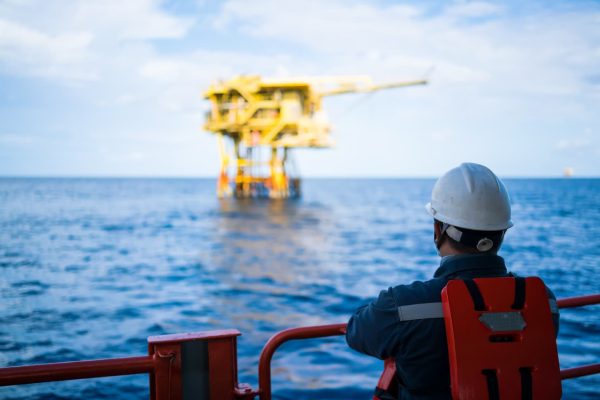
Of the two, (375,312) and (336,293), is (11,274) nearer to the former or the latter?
(336,293)

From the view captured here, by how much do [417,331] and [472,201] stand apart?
54 centimetres

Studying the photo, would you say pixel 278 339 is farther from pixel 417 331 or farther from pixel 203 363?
pixel 417 331

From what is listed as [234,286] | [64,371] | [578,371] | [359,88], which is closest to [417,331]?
[64,371]

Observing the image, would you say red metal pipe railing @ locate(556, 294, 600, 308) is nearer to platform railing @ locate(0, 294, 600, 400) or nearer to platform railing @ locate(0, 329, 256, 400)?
platform railing @ locate(0, 294, 600, 400)

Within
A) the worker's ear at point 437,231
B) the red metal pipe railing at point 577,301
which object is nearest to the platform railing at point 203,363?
the worker's ear at point 437,231

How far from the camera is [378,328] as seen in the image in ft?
7.22

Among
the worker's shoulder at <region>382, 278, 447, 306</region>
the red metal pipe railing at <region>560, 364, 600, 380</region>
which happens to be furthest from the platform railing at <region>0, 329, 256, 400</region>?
the red metal pipe railing at <region>560, 364, 600, 380</region>

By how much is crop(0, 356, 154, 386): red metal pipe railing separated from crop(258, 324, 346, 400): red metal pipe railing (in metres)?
0.62

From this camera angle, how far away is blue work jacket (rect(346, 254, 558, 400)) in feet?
6.98

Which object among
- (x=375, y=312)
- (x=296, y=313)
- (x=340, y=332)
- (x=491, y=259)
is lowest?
(x=296, y=313)

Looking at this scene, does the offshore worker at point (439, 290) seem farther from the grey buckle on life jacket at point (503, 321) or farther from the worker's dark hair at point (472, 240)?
the grey buckle on life jacket at point (503, 321)

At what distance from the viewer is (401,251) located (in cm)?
2242

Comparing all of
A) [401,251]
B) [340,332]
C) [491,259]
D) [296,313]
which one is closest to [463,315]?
[491,259]

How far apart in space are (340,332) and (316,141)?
41.9 meters
